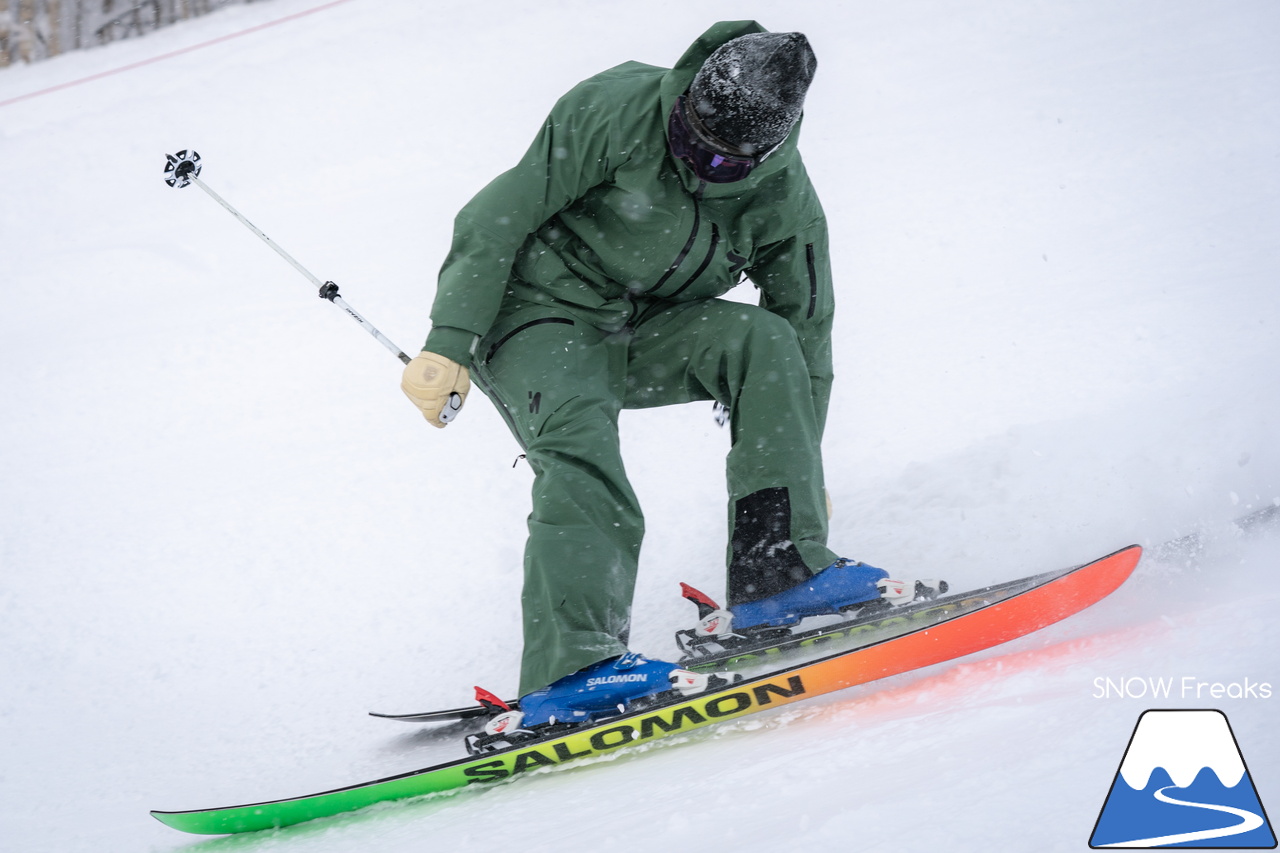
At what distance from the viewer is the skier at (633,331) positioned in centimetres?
213

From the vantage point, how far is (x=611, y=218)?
2307mm

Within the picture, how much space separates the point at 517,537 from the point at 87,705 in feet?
5.07

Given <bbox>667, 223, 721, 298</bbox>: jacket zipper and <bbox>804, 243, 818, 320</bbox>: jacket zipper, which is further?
<bbox>804, 243, 818, 320</bbox>: jacket zipper

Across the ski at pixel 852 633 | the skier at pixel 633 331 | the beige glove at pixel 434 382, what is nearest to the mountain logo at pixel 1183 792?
the ski at pixel 852 633

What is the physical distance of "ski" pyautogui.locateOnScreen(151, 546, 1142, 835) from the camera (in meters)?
2.16

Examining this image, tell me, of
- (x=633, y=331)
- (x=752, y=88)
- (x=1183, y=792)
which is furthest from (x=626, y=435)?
(x=1183, y=792)

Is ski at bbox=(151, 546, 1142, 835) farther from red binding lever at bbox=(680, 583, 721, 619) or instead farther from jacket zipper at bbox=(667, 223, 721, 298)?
jacket zipper at bbox=(667, 223, 721, 298)

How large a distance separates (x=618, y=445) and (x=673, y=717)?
611 mm

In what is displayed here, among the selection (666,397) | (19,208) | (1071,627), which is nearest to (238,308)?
(19,208)

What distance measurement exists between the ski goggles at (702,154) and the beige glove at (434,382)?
27.0 inches

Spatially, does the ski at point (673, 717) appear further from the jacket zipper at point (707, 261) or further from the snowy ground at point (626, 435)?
the jacket zipper at point (707, 261)

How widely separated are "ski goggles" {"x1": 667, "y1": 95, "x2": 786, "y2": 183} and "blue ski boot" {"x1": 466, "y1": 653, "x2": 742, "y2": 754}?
3.53 feet

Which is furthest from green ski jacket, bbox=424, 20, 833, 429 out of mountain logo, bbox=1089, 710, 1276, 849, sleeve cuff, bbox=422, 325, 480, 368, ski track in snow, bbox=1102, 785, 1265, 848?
ski track in snow, bbox=1102, 785, 1265, 848

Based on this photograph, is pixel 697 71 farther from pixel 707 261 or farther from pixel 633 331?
pixel 633 331
